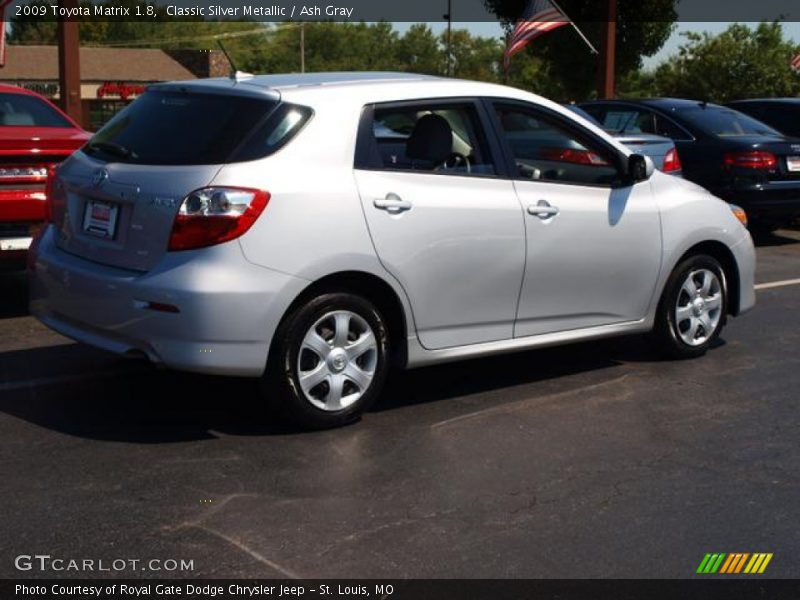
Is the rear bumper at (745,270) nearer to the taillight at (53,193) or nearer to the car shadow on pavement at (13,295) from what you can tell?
the taillight at (53,193)

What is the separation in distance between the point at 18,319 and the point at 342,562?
468 cm

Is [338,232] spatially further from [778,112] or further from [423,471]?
[778,112]

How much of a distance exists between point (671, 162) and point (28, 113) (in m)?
6.30

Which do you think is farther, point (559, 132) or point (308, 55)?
point (308, 55)

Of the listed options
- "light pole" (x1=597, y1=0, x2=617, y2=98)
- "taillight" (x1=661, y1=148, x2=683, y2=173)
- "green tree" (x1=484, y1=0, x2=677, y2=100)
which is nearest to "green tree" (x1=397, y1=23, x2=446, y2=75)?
"green tree" (x1=484, y1=0, x2=677, y2=100)

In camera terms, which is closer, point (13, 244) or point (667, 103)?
point (13, 244)

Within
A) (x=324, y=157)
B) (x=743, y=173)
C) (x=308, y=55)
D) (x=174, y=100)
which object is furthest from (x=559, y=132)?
(x=308, y=55)

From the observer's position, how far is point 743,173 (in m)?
12.5

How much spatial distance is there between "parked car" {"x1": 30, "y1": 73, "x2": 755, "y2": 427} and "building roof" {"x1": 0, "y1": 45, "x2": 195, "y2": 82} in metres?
65.2

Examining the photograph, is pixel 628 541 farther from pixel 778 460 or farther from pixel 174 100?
pixel 174 100

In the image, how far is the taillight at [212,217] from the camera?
5.15m

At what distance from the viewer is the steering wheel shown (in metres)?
5.99

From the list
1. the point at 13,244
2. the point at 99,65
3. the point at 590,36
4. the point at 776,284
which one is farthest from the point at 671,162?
the point at 99,65
